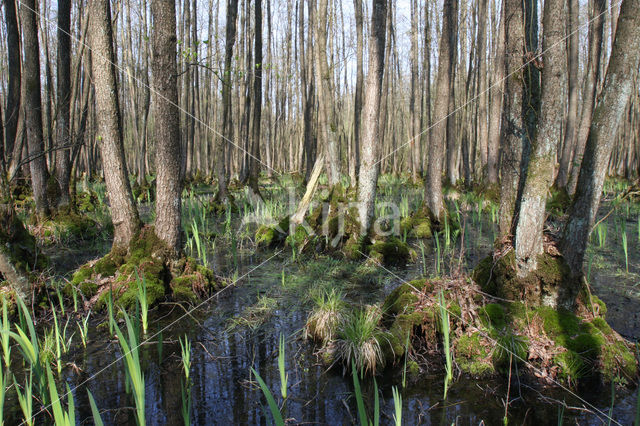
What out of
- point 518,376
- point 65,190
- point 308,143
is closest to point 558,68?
point 518,376

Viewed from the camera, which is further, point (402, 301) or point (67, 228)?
point (67, 228)

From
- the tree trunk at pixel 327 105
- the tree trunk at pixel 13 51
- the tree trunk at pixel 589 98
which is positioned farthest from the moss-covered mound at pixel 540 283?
the tree trunk at pixel 13 51

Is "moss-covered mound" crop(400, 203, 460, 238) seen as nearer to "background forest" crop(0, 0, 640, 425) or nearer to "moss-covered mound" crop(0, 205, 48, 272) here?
"background forest" crop(0, 0, 640, 425)

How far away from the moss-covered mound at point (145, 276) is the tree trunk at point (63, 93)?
2976mm

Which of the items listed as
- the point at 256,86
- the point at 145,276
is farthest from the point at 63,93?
the point at 256,86

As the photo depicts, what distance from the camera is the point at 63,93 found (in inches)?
289

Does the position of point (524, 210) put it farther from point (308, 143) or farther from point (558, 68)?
point (308, 143)

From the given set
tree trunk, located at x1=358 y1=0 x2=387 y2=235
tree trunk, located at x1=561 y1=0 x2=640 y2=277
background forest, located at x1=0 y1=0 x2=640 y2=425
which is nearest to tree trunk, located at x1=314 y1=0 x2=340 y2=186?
background forest, located at x1=0 y1=0 x2=640 y2=425

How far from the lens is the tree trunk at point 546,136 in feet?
11.2

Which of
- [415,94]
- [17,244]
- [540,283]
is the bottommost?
[540,283]

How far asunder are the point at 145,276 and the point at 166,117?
185 cm

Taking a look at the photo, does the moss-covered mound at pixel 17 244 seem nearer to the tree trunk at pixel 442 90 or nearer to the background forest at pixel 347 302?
the background forest at pixel 347 302

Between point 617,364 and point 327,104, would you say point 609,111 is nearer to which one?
point 617,364

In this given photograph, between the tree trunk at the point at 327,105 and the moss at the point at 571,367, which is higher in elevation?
the tree trunk at the point at 327,105
